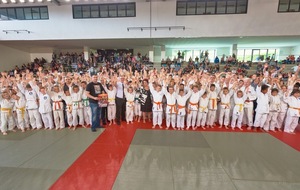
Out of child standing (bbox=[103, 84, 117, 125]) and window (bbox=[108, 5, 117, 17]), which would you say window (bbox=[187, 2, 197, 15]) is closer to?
window (bbox=[108, 5, 117, 17])

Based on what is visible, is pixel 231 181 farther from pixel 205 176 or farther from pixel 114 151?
pixel 114 151

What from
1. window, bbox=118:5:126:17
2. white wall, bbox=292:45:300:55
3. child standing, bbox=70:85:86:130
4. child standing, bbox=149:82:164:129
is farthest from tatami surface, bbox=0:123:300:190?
white wall, bbox=292:45:300:55

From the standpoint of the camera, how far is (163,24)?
38.8 ft

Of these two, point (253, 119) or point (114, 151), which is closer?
point (114, 151)

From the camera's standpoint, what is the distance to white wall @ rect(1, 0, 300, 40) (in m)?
11.1

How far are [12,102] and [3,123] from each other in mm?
611

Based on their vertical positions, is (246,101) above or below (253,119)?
above

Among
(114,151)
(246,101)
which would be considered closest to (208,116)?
(246,101)

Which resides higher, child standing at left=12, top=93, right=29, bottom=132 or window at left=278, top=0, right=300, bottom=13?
window at left=278, top=0, right=300, bottom=13

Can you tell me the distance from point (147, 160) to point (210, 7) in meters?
12.3

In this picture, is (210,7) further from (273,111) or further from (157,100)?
(157,100)

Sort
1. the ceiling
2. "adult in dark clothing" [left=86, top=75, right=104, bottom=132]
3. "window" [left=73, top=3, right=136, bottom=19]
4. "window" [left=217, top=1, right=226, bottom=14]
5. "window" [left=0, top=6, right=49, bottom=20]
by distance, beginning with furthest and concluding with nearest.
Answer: the ceiling
"window" [left=0, top=6, right=49, bottom=20]
"window" [left=73, top=3, right=136, bottom=19]
"window" [left=217, top=1, right=226, bottom=14]
"adult in dark clothing" [left=86, top=75, right=104, bottom=132]

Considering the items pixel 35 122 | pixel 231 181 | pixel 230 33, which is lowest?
pixel 231 181

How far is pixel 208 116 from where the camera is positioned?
4.87 metres
